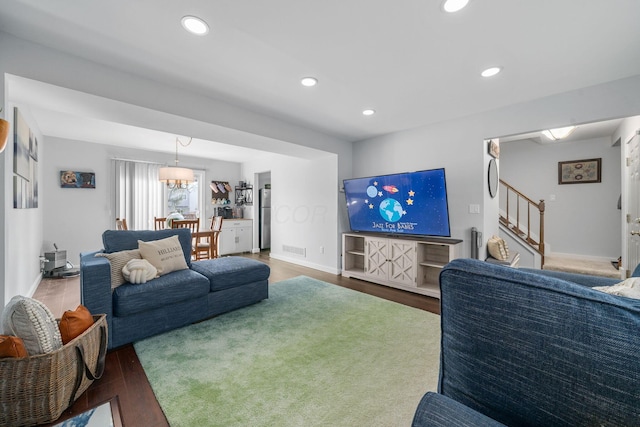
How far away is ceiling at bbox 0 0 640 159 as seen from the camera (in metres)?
1.66

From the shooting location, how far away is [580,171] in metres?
5.38

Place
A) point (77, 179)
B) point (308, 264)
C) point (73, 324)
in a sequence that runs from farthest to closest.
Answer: point (308, 264), point (77, 179), point (73, 324)

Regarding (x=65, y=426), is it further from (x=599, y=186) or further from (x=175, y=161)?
(x=599, y=186)

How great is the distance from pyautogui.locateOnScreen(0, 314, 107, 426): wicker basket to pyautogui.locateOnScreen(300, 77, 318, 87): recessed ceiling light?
2610mm

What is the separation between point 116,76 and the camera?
236 centimetres

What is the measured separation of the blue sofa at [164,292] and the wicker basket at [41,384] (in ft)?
1.97

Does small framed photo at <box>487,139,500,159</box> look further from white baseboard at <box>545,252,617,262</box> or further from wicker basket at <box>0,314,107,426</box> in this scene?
A: wicker basket at <box>0,314,107,426</box>

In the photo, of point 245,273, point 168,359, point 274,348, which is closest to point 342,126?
point 245,273

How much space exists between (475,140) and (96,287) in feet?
14.3

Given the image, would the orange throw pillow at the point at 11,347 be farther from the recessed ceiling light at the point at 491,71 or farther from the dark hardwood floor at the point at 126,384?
the recessed ceiling light at the point at 491,71

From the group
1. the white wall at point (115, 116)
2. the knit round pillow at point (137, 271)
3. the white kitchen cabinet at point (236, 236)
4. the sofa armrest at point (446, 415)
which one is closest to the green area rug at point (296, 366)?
the knit round pillow at point (137, 271)

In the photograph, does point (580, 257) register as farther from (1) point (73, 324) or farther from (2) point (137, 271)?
(1) point (73, 324)

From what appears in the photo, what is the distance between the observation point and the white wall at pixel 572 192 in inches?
201

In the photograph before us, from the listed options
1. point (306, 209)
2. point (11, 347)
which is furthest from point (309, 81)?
point (306, 209)
